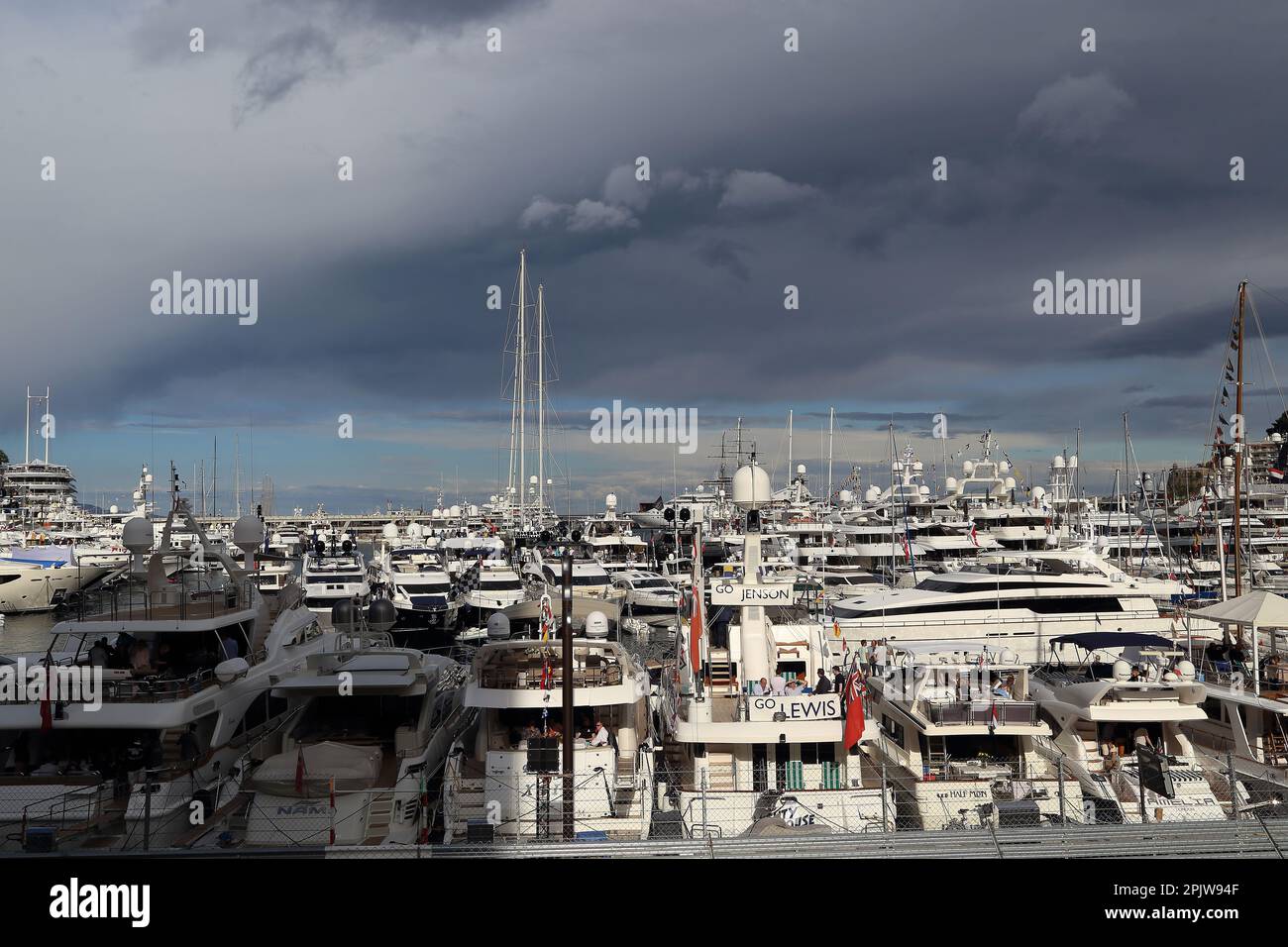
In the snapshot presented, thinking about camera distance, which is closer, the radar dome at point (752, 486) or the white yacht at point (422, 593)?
the radar dome at point (752, 486)

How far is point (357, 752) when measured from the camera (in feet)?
45.1

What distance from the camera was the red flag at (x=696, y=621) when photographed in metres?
14.6

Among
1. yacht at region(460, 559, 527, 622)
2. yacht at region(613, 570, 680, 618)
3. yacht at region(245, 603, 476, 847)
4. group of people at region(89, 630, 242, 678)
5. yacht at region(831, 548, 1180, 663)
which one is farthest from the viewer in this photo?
yacht at region(613, 570, 680, 618)

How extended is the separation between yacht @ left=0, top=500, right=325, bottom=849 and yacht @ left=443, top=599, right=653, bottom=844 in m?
3.79

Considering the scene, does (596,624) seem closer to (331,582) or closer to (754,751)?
(754,751)

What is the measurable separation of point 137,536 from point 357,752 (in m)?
7.30

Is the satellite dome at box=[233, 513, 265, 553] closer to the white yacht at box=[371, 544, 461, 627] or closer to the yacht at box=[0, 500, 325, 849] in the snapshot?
the yacht at box=[0, 500, 325, 849]

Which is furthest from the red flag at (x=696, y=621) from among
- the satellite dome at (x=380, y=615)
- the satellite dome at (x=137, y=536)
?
the satellite dome at (x=137, y=536)

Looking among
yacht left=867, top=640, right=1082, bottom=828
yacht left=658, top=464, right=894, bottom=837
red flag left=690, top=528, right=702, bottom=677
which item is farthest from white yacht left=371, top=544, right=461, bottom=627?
yacht left=867, top=640, right=1082, bottom=828

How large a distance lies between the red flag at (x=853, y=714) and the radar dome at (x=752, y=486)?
5.56 meters

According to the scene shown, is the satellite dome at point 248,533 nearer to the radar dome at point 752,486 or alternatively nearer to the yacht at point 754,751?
the yacht at point 754,751

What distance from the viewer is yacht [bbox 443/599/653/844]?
1212cm

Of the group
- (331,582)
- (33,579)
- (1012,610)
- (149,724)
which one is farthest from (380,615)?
(33,579)
